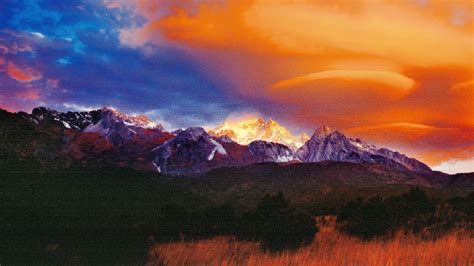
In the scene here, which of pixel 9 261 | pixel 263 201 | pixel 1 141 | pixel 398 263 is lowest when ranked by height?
pixel 9 261

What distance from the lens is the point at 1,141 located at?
3916 centimetres

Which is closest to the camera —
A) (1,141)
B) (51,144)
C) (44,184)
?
(44,184)

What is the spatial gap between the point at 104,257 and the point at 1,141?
32051 mm

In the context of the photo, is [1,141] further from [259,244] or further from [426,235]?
[426,235]

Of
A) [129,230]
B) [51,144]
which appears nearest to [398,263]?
[129,230]

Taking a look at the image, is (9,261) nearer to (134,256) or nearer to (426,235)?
(134,256)

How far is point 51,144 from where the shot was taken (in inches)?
2283

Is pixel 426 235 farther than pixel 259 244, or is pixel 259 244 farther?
pixel 426 235

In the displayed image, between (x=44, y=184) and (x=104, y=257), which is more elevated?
(x=44, y=184)

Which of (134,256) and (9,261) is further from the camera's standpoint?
(134,256)

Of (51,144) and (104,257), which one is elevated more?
(51,144)

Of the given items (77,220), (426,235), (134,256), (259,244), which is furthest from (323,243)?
(77,220)

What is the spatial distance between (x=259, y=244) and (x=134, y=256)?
4169 millimetres

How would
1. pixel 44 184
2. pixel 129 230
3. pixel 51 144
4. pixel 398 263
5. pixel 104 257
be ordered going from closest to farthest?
1. pixel 398 263
2. pixel 104 257
3. pixel 129 230
4. pixel 44 184
5. pixel 51 144
